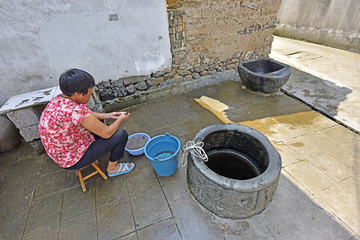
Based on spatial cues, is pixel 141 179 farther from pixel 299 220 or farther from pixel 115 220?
pixel 299 220

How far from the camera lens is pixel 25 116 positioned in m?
2.84

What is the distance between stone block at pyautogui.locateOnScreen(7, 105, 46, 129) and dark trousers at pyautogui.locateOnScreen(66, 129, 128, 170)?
1222 mm

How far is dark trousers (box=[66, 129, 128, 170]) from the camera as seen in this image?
7.61ft

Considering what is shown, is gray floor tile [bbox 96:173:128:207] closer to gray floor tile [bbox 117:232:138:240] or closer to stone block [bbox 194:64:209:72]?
gray floor tile [bbox 117:232:138:240]

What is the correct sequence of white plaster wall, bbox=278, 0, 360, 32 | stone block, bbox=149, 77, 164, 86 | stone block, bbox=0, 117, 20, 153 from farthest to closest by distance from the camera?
1. white plaster wall, bbox=278, 0, 360, 32
2. stone block, bbox=149, 77, 164, 86
3. stone block, bbox=0, 117, 20, 153

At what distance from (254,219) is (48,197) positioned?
2769 mm

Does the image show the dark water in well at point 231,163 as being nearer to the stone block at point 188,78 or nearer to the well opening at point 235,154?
the well opening at point 235,154

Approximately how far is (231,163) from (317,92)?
3844 millimetres

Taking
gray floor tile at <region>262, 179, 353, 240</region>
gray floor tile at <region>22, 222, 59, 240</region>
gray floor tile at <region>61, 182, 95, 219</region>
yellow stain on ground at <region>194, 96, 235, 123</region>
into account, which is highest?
yellow stain on ground at <region>194, 96, 235, 123</region>

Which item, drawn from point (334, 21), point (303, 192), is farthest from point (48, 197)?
point (334, 21)

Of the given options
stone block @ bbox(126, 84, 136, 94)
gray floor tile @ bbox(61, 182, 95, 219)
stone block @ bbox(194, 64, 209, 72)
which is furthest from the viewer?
stone block @ bbox(194, 64, 209, 72)

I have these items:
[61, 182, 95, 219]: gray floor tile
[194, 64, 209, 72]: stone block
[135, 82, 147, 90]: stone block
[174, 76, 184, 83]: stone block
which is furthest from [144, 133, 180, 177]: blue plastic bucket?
[194, 64, 209, 72]: stone block

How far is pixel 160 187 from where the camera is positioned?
2523mm

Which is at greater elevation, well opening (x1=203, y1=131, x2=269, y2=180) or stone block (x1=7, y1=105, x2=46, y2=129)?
stone block (x1=7, y1=105, x2=46, y2=129)
